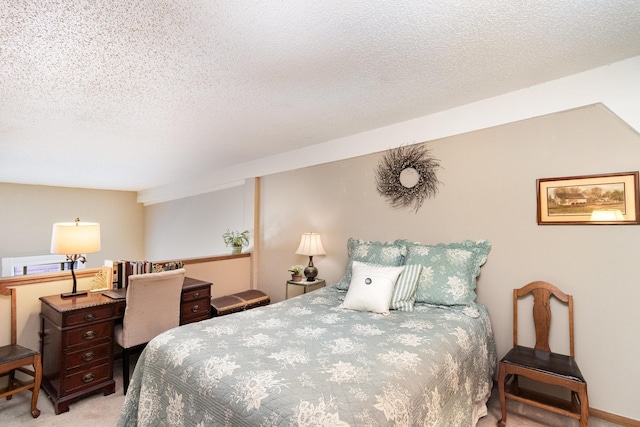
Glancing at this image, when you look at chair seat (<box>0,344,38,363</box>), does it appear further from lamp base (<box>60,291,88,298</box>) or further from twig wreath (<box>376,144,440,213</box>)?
twig wreath (<box>376,144,440,213</box>)

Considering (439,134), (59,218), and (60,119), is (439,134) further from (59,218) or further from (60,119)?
(59,218)

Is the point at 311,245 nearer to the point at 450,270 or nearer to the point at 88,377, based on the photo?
the point at 450,270

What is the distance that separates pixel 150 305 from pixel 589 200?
3.49 meters

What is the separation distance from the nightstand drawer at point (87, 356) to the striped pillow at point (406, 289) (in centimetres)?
232

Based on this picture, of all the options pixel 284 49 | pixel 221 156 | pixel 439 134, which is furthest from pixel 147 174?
pixel 439 134

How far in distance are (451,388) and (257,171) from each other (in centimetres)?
376

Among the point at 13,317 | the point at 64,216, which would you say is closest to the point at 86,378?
the point at 13,317

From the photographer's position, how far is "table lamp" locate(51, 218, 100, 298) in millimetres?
2469

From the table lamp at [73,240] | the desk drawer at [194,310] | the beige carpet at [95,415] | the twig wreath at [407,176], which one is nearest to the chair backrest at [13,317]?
the table lamp at [73,240]

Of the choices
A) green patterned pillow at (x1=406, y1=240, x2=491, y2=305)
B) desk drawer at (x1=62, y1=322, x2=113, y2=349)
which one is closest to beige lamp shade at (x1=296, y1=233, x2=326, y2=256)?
green patterned pillow at (x1=406, y1=240, x2=491, y2=305)

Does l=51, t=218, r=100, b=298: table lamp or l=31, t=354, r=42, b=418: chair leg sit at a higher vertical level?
l=51, t=218, r=100, b=298: table lamp

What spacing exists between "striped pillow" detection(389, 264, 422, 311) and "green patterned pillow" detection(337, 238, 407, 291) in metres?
0.21

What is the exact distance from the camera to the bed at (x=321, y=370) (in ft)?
3.78

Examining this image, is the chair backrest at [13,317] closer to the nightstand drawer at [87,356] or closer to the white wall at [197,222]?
the nightstand drawer at [87,356]
